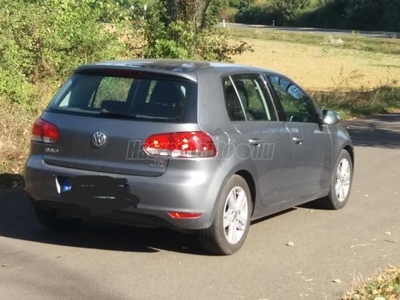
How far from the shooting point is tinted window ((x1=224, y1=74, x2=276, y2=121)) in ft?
24.5

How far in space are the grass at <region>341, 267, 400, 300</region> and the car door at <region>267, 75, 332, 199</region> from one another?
79.4 inches

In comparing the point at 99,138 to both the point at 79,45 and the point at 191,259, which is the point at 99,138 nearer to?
the point at 191,259

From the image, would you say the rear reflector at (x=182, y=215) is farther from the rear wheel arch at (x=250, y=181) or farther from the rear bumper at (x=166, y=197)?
the rear wheel arch at (x=250, y=181)

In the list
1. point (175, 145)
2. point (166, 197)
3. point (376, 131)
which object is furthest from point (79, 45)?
point (166, 197)

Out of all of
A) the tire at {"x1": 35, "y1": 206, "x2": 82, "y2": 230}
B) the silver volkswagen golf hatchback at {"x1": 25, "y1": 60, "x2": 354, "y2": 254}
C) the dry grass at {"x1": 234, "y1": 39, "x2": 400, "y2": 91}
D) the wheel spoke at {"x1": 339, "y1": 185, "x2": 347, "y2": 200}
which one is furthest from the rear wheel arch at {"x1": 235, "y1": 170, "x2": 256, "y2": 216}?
the dry grass at {"x1": 234, "y1": 39, "x2": 400, "y2": 91}

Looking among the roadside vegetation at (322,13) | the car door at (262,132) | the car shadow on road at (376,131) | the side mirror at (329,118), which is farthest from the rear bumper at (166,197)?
the roadside vegetation at (322,13)

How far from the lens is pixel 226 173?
7059mm

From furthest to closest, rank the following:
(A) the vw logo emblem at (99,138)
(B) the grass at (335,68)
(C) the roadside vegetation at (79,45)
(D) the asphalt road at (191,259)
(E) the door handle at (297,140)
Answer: (B) the grass at (335,68) < (C) the roadside vegetation at (79,45) < (E) the door handle at (297,140) < (A) the vw logo emblem at (99,138) < (D) the asphalt road at (191,259)

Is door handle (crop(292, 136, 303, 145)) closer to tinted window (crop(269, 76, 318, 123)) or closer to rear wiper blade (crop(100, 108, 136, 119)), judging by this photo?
tinted window (crop(269, 76, 318, 123))

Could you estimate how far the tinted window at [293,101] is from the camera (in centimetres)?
831

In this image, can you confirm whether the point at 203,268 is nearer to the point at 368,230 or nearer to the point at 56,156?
the point at 56,156

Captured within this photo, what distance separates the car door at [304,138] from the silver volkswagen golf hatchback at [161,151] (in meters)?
0.34

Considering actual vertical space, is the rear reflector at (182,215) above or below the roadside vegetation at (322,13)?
above

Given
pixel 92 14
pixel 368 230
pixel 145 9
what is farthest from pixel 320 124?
pixel 145 9
